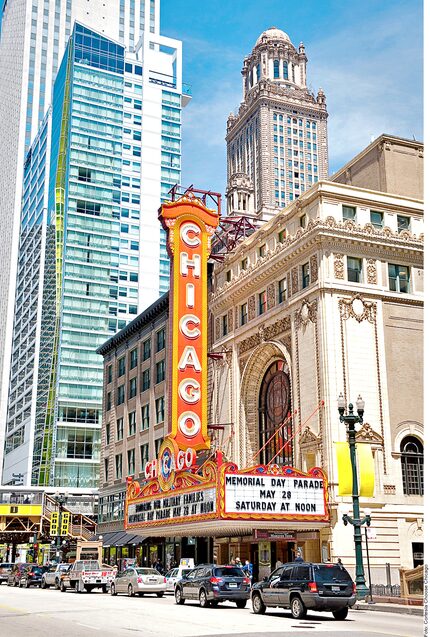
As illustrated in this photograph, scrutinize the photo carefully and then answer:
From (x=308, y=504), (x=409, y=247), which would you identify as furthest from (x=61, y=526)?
(x=409, y=247)

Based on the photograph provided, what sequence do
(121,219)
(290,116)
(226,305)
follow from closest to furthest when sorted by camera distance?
1. (226,305)
2. (121,219)
3. (290,116)

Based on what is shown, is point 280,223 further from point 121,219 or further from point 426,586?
point 121,219

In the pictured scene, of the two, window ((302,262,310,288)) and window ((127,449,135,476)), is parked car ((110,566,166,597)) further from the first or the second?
window ((127,449,135,476))

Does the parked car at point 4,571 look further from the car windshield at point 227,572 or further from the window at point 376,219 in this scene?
the window at point 376,219

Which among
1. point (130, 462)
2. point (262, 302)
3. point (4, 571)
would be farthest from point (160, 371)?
point (4, 571)

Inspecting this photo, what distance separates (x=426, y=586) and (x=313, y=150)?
159379mm

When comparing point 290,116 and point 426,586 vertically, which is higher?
point 290,116

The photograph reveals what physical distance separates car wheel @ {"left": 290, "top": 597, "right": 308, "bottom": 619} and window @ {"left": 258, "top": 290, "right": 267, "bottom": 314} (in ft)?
90.2

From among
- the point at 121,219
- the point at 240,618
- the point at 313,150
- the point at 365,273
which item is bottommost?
the point at 240,618

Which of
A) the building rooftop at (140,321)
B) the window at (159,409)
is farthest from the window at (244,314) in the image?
the window at (159,409)

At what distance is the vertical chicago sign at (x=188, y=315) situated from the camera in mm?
50312

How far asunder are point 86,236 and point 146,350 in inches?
2759

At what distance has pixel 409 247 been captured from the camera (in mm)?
45906

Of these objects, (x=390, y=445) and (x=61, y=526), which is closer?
(x=390, y=445)
